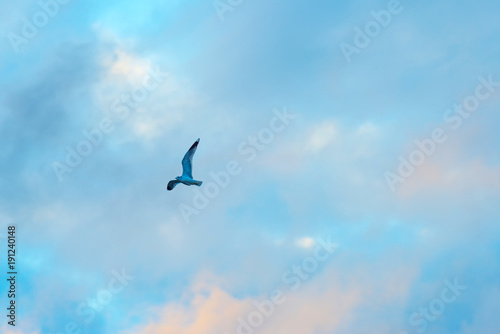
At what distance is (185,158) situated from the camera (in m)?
179

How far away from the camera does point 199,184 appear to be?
178125 mm

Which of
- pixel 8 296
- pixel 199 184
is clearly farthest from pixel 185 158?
pixel 8 296

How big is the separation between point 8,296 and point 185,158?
154 feet

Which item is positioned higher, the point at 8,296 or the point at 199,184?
the point at 8,296

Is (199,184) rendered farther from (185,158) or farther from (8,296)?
(8,296)

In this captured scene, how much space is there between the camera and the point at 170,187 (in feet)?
608

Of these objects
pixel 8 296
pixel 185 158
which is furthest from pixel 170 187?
pixel 8 296

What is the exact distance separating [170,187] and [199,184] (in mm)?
9543

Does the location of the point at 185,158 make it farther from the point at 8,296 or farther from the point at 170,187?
the point at 8,296

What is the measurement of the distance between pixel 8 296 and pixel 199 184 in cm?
4673

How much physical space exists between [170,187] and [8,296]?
1575 inches

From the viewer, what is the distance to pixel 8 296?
620ft
